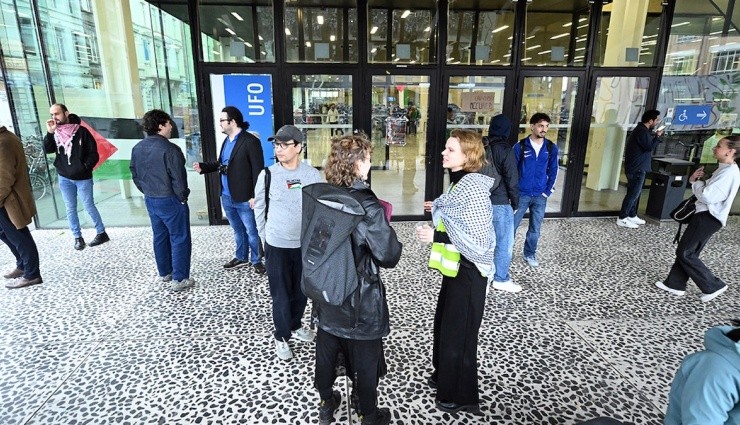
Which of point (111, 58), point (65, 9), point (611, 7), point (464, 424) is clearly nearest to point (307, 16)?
point (111, 58)

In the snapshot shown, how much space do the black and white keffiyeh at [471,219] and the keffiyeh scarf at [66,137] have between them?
15.1ft

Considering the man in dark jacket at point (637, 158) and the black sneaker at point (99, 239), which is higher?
the man in dark jacket at point (637, 158)

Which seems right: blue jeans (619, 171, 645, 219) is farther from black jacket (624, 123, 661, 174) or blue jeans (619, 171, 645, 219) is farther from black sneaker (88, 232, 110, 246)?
black sneaker (88, 232, 110, 246)

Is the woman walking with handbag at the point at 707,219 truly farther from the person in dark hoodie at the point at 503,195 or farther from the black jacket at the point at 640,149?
the black jacket at the point at 640,149

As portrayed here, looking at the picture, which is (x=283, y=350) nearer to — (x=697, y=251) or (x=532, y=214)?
(x=532, y=214)

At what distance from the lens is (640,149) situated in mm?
5773

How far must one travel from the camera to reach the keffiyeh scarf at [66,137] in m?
4.57

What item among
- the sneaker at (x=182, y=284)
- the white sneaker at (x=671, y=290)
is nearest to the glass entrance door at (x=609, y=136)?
the white sneaker at (x=671, y=290)

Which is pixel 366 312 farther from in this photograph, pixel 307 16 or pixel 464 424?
pixel 307 16

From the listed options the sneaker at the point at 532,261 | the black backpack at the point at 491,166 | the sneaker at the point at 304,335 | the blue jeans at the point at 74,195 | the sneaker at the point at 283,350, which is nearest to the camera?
the sneaker at the point at 283,350

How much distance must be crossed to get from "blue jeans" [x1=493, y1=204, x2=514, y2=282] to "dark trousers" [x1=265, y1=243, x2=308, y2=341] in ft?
5.74

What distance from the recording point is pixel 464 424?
221 centimetres

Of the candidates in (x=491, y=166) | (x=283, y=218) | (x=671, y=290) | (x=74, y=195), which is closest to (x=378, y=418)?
(x=283, y=218)

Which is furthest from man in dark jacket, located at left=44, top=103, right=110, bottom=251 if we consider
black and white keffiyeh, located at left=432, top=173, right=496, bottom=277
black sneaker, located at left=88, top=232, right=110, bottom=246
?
black and white keffiyeh, located at left=432, top=173, right=496, bottom=277
